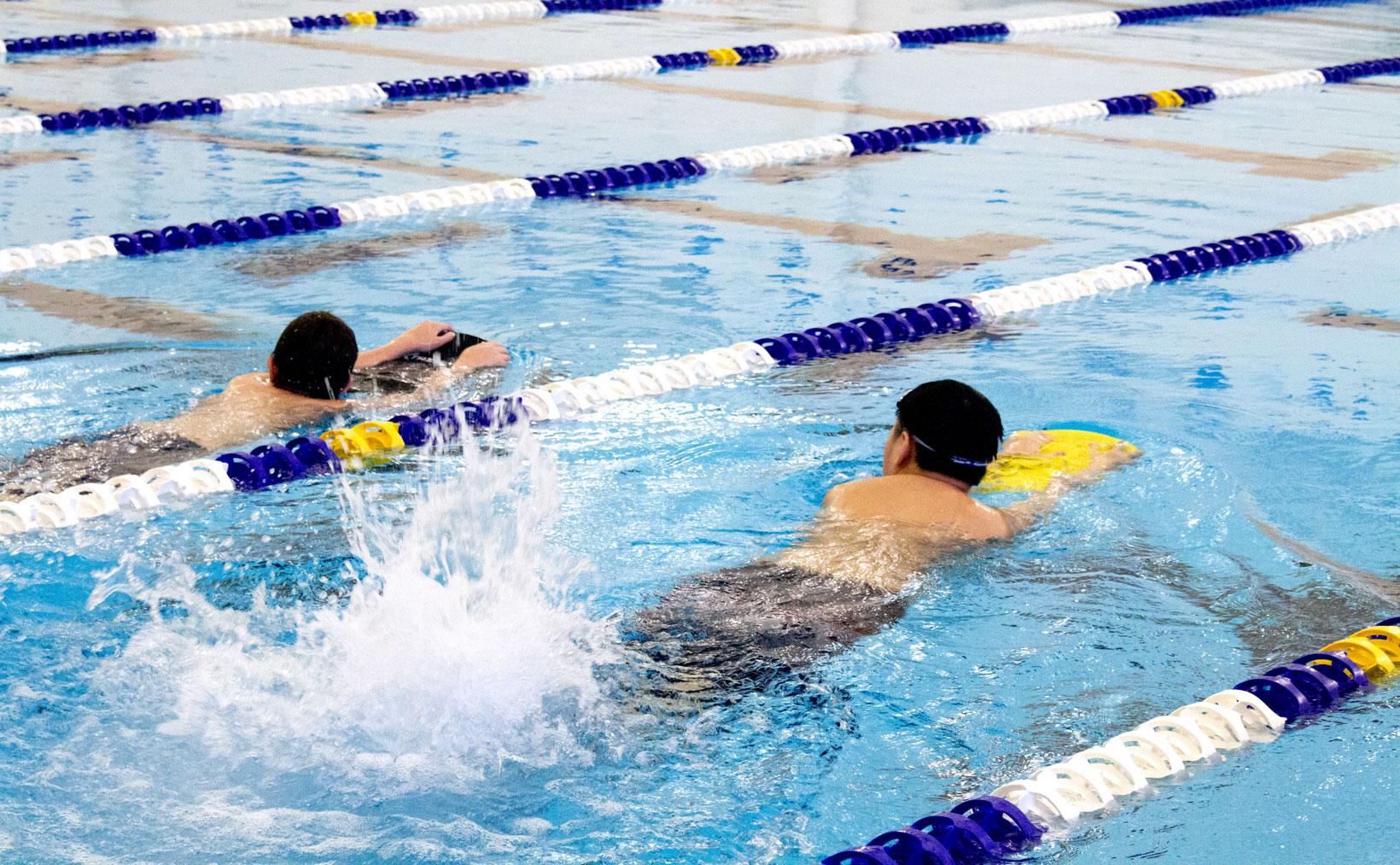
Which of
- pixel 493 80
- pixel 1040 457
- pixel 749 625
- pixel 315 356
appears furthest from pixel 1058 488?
pixel 493 80

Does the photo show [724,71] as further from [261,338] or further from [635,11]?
[261,338]

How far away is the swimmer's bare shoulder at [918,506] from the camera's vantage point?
11.6 feet

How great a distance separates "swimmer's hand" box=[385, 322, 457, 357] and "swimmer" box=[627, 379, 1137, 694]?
5.20ft

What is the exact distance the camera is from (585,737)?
2.76 m

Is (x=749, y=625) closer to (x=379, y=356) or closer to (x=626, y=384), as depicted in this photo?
(x=626, y=384)

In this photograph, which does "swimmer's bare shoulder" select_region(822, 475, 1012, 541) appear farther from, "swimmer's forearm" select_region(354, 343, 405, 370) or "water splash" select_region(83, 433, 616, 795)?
"swimmer's forearm" select_region(354, 343, 405, 370)

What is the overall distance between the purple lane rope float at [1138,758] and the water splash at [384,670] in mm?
593

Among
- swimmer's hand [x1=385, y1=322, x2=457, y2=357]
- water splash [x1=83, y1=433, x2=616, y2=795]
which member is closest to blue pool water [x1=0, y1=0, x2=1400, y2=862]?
water splash [x1=83, y1=433, x2=616, y2=795]

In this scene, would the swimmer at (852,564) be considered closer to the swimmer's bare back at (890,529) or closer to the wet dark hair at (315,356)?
the swimmer's bare back at (890,529)

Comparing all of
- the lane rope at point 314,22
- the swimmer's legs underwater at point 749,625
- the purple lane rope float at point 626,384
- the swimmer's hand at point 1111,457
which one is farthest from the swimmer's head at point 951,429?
the lane rope at point 314,22

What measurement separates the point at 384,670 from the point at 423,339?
6.63 feet

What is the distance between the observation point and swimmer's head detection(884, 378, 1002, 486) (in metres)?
3.53

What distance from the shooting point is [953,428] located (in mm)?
3529

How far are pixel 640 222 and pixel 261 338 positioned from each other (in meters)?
2.10
